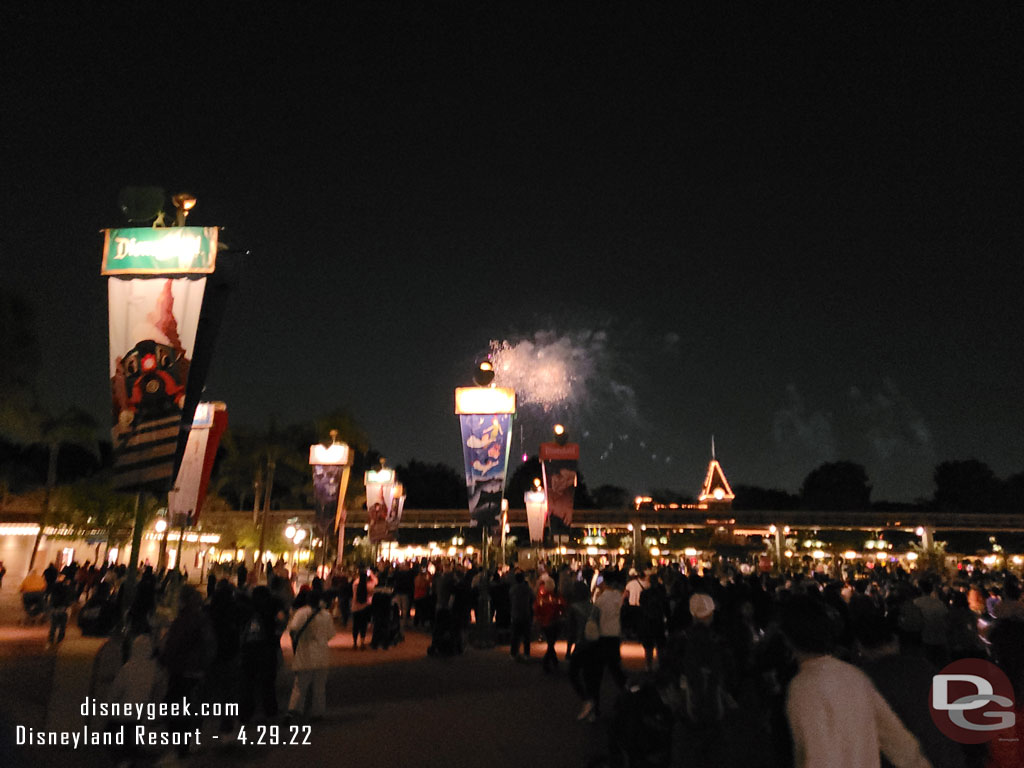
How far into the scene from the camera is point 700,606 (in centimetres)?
619

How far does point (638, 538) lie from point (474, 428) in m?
50.1

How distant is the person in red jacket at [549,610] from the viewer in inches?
548

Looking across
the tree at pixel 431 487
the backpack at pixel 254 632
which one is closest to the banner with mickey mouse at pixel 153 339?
the backpack at pixel 254 632

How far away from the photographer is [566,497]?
24.4 m

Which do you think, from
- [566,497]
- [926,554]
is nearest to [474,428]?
[566,497]

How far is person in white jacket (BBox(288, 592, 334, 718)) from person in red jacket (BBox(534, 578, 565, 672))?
5.34m

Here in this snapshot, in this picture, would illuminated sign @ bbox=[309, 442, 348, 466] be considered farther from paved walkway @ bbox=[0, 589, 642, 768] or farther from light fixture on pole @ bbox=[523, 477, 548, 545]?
paved walkway @ bbox=[0, 589, 642, 768]

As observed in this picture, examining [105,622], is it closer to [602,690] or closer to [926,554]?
[602,690]

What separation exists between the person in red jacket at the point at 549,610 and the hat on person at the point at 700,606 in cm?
741

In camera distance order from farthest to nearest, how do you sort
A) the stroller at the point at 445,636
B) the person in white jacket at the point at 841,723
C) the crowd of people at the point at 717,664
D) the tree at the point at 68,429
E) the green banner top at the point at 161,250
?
the tree at the point at 68,429
the stroller at the point at 445,636
the green banner top at the point at 161,250
the crowd of people at the point at 717,664
the person in white jacket at the point at 841,723

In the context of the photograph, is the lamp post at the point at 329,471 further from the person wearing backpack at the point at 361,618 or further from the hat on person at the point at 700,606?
the hat on person at the point at 700,606

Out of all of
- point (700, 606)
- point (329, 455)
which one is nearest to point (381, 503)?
point (329, 455)

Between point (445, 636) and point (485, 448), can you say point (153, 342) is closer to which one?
point (445, 636)

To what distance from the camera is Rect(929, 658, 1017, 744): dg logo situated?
13.6 ft
